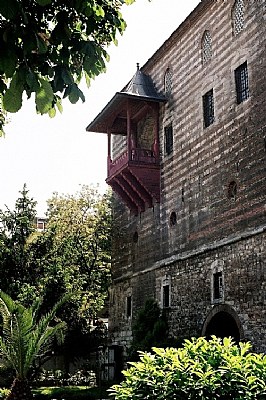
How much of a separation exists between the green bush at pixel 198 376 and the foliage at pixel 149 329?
12.5 metres

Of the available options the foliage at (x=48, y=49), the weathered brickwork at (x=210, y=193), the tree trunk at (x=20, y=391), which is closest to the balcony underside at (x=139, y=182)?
the weathered brickwork at (x=210, y=193)

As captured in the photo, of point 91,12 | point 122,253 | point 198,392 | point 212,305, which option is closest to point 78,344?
point 122,253

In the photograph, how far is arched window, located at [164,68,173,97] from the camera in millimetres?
20969

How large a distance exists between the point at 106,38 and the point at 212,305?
1222 centimetres

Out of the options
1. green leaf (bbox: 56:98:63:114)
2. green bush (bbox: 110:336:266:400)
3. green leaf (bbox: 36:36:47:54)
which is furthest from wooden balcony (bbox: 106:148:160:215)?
green leaf (bbox: 36:36:47:54)

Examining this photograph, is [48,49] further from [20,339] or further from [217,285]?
[217,285]

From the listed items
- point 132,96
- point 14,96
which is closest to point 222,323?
point 132,96

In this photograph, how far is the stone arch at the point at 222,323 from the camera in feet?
49.9

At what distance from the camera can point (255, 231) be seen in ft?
47.5

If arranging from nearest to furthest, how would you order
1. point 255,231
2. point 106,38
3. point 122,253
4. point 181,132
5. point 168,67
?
point 106,38
point 255,231
point 181,132
point 168,67
point 122,253

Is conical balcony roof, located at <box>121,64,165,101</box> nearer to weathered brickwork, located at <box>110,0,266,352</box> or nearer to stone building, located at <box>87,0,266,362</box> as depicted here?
stone building, located at <box>87,0,266,362</box>

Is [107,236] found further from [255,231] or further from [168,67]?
[255,231]

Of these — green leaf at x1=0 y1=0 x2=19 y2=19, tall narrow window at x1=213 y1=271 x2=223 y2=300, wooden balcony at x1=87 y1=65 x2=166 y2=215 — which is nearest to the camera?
green leaf at x1=0 y1=0 x2=19 y2=19

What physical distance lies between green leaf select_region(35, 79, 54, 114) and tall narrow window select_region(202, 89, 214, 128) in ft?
47.2
